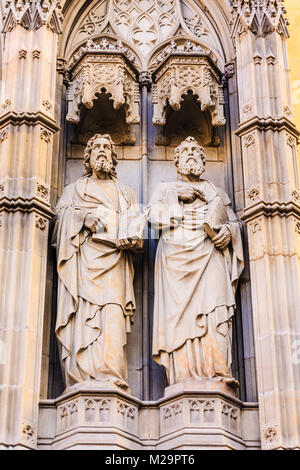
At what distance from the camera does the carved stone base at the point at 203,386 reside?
1205 centimetres

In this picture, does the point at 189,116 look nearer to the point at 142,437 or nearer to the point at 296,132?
the point at 296,132

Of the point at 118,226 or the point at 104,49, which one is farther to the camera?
the point at 104,49

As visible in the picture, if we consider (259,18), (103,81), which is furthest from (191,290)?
(259,18)

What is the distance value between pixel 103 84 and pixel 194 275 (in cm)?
307

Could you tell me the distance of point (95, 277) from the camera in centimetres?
1280

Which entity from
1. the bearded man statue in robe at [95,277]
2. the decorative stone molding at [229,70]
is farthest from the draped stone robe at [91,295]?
the decorative stone molding at [229,70]

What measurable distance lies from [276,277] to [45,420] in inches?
118

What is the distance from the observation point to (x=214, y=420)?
1182cm

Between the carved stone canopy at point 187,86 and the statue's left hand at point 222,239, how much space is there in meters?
1.86

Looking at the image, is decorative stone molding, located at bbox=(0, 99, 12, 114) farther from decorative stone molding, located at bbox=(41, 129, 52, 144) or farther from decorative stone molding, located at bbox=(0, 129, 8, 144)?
decorative stone molding, located at bbox=(41, 129, 52, 144)

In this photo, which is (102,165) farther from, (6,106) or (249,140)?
(249,140)

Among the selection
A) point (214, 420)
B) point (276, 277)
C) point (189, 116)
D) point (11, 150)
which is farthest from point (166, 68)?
point (214, 420)

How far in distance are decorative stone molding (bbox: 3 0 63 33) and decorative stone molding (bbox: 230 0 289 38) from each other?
7.43 ft

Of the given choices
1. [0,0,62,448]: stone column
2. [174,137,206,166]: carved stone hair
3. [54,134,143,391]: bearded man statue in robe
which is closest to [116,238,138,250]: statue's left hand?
[54,134,143,391]: bearded man statue in robe
